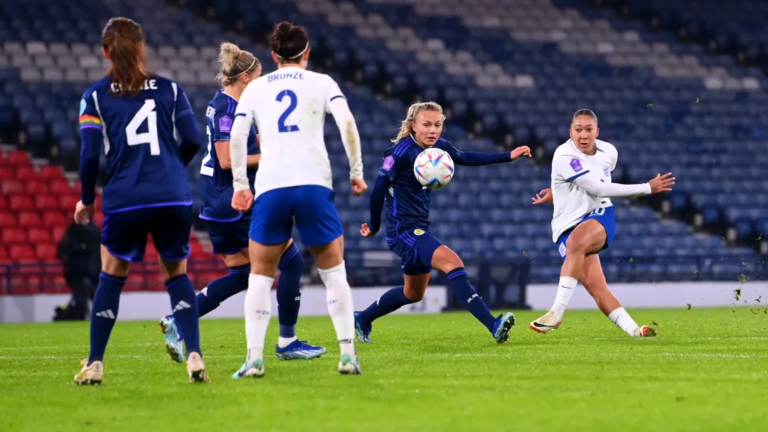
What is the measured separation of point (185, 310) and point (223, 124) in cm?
163

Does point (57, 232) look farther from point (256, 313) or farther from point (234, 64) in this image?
point (256, 313)

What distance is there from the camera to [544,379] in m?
5.25

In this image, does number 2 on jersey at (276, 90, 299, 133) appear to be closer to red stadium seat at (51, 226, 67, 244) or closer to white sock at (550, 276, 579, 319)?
white sock at (550, 276, 579, 319)

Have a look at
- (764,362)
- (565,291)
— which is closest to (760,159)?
(565,291)

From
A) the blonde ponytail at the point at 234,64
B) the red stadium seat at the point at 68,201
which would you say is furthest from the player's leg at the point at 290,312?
the red stadium seat at the point at 68,201

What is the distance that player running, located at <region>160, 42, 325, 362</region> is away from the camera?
6.61 meters

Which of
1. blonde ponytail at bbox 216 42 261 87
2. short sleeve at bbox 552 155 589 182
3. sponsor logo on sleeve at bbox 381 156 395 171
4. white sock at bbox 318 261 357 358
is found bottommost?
white sock at bbox 318 261 357 358

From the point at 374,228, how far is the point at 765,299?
1026 cm

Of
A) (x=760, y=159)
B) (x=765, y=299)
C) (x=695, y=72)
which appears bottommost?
(x=765, y=299)

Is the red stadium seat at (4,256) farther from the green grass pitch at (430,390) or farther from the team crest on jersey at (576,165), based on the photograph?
the team crest on jersey at (576,165)

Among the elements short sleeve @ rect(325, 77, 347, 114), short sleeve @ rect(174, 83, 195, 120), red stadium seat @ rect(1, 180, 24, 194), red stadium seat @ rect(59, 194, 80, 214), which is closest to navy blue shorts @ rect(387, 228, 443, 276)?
short sleeve @ rect(325, 77, 347, 114)

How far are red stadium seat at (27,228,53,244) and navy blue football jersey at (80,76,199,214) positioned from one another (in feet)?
40.7

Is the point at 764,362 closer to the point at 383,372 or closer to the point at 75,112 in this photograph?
the point at 383,372

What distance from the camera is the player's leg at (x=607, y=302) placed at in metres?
8.21
